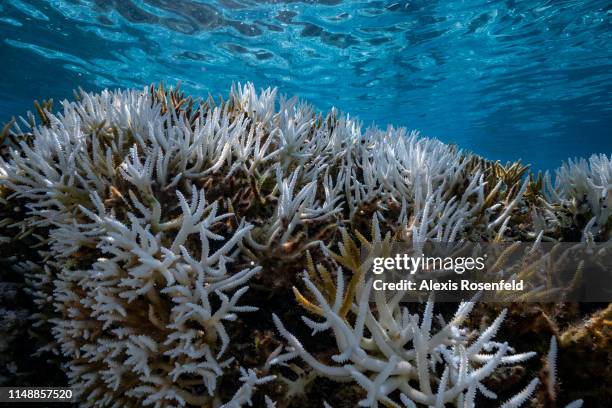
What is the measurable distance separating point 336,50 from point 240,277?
67.9ft

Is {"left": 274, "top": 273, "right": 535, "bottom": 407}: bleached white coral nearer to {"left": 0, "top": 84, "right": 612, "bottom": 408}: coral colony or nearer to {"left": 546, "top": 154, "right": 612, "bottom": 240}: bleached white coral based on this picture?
{"left": 0, "top": 84, "right": 612, "bottom": 408}: coral colony

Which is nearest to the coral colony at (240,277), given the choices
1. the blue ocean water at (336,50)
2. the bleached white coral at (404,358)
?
the bleached white coral at (404,358)

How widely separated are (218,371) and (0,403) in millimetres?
2001

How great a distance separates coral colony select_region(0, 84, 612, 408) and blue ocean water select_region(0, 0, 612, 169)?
43.1ft

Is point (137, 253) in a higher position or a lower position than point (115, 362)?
higher

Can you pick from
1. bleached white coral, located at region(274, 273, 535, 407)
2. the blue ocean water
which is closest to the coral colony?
bleached white coral, located at region(274, 273, 535, 407)

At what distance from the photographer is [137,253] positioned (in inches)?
76.7

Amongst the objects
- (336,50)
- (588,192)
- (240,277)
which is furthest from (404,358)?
(336,50)

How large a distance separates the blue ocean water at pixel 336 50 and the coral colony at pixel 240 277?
1315 cm

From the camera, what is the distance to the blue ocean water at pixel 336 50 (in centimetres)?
1586

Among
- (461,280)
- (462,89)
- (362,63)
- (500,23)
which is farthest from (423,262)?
(462,89)

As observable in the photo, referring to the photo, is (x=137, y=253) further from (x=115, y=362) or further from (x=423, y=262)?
(x=423, y=262)

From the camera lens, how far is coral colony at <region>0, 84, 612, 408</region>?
1829 millimetres

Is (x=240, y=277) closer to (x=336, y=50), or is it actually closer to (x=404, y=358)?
(x=404, y=358)
